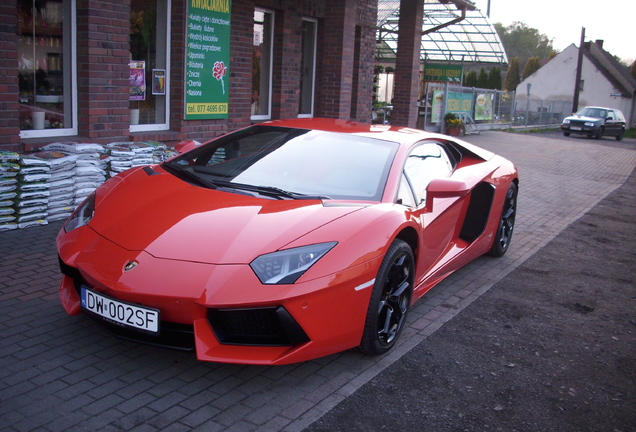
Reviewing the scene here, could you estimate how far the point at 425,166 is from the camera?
486 cm

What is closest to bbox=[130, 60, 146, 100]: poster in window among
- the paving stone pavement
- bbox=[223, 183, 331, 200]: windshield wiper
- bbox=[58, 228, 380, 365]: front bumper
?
the paving stone pavement

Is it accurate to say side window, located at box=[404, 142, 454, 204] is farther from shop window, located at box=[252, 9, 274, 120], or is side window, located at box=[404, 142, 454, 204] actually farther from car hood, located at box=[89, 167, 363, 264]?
shop window, located at box=[252, 9, 274, 120]

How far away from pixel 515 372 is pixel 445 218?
4.42 ft

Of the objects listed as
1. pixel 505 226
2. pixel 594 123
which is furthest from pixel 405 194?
pixel 594 123

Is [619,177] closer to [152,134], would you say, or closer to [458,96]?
[458,96]

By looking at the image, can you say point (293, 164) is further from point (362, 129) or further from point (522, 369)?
point (522, 369)

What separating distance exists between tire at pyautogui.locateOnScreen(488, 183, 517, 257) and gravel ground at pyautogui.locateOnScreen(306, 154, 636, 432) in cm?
38

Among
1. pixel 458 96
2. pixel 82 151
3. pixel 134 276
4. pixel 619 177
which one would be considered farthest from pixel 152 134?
pixel 458 96

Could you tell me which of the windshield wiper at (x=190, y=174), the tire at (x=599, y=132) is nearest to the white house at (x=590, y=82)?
the tire at (x=599, y=132)

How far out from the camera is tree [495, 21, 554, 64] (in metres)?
124

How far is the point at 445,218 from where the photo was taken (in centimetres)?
478

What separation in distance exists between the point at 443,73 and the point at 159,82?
2093 cm

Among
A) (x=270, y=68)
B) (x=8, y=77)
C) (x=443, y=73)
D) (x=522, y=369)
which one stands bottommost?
Answer: (x=522, y=369)

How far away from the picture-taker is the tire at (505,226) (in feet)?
20.6
